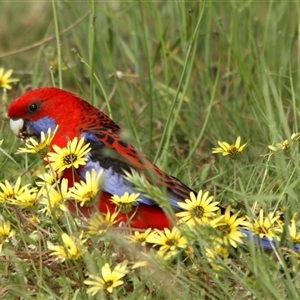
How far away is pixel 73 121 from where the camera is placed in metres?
3.59

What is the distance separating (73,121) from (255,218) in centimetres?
100

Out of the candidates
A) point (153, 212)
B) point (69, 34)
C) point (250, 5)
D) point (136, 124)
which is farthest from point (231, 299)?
point (69, 34)

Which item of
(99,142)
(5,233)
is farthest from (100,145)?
(5,233)

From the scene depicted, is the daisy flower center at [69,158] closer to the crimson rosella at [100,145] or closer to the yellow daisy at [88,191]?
the crimson rosella at [100,145]

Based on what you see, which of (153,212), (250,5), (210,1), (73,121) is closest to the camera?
(153,212)

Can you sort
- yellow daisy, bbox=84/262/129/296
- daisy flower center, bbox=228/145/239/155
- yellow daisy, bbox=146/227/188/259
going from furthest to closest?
1. daisy flower center, bbox=228/145/239/155
2. yellow daisy, bbox=146/227/188/259
3. yellow daisy, bbox=84/262/129/296

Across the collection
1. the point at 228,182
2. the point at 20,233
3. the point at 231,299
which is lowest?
the point at 228,182

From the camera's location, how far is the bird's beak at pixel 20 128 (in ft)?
12.0

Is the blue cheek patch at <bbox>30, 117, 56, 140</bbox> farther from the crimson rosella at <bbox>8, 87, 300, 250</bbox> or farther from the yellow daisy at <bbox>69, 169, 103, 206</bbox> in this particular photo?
the yellow daisy at <bbox>69, 169, 103, 206</bbox>

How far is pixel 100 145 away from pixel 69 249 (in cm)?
85

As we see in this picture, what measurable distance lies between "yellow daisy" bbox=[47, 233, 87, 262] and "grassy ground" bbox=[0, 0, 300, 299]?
38mm

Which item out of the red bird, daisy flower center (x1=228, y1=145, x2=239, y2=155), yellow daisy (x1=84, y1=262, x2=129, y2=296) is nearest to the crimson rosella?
the red bird

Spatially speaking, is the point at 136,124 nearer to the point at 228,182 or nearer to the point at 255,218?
the point at 228,182

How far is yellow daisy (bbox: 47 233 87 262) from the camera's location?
2.57 metres
